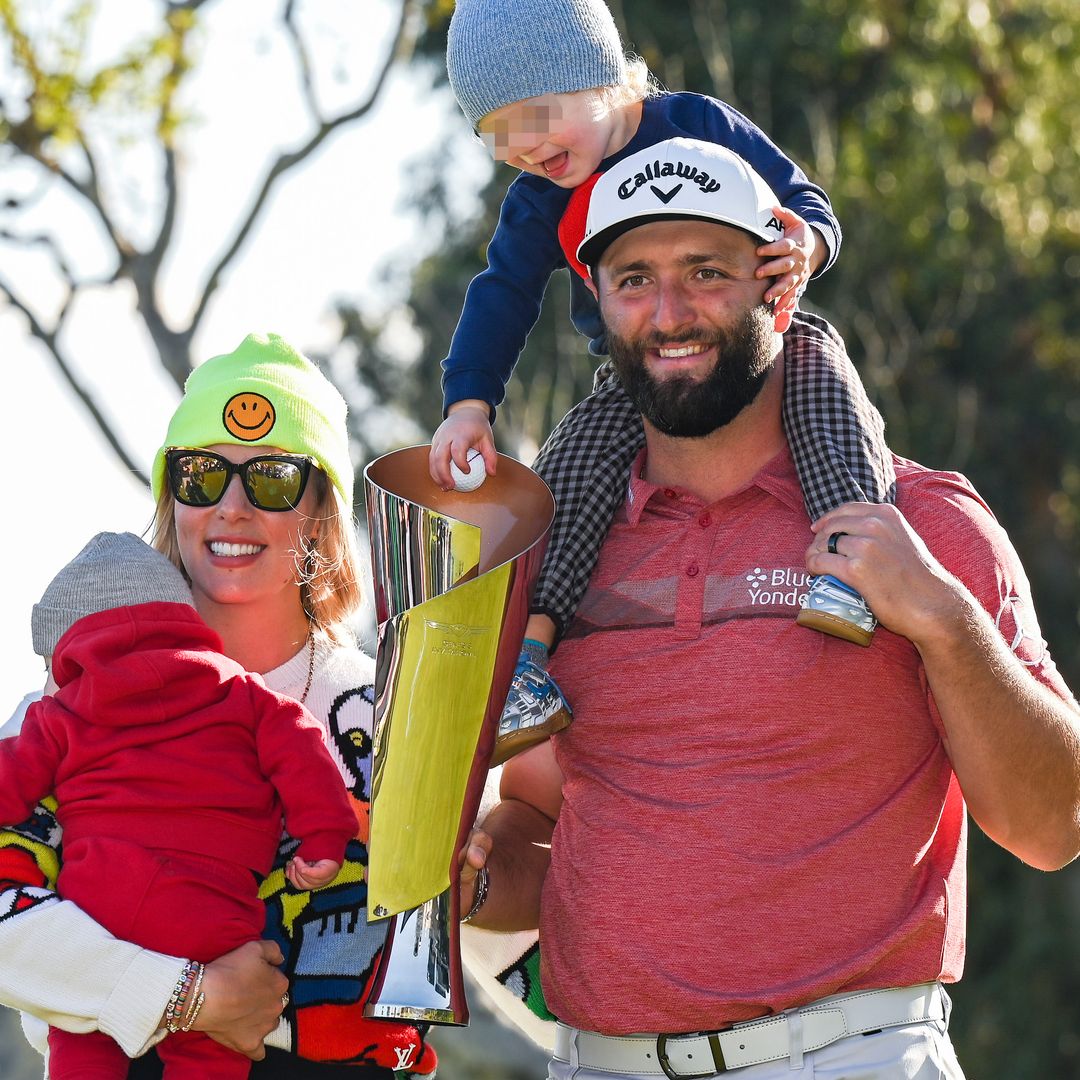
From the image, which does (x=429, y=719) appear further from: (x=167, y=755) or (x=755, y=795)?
(x=755, y=795)

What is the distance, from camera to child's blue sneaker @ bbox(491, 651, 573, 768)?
10.9ft

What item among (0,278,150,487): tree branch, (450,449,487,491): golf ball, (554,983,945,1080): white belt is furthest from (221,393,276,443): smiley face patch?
(0,278,150,487): tree branch

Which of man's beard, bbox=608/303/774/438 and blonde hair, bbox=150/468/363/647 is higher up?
man's beard, bbox=608/303/774/438

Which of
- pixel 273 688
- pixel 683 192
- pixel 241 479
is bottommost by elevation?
pixel 273 688

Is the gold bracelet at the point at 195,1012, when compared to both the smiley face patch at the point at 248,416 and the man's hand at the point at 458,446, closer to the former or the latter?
the man's hand at the point at 458,446

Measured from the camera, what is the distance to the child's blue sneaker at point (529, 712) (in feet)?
10.9

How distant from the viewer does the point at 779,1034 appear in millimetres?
3162

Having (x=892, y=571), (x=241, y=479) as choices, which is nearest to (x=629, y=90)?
(x=241, y=479)

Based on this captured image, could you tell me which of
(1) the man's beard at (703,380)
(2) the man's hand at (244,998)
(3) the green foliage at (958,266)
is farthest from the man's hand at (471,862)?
(3) the green foliage at (958,266)

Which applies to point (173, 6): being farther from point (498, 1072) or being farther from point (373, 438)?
point (498, 1072)

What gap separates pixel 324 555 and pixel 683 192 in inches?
44.0

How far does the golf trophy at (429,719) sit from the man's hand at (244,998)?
0.73ft

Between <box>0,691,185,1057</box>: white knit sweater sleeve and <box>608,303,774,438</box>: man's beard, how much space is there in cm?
139

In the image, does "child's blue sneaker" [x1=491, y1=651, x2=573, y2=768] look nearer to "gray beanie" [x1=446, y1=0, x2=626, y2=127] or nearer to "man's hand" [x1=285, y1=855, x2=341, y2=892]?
"man's hand" [x1=285, y1=855, x2=341, y2=892]
